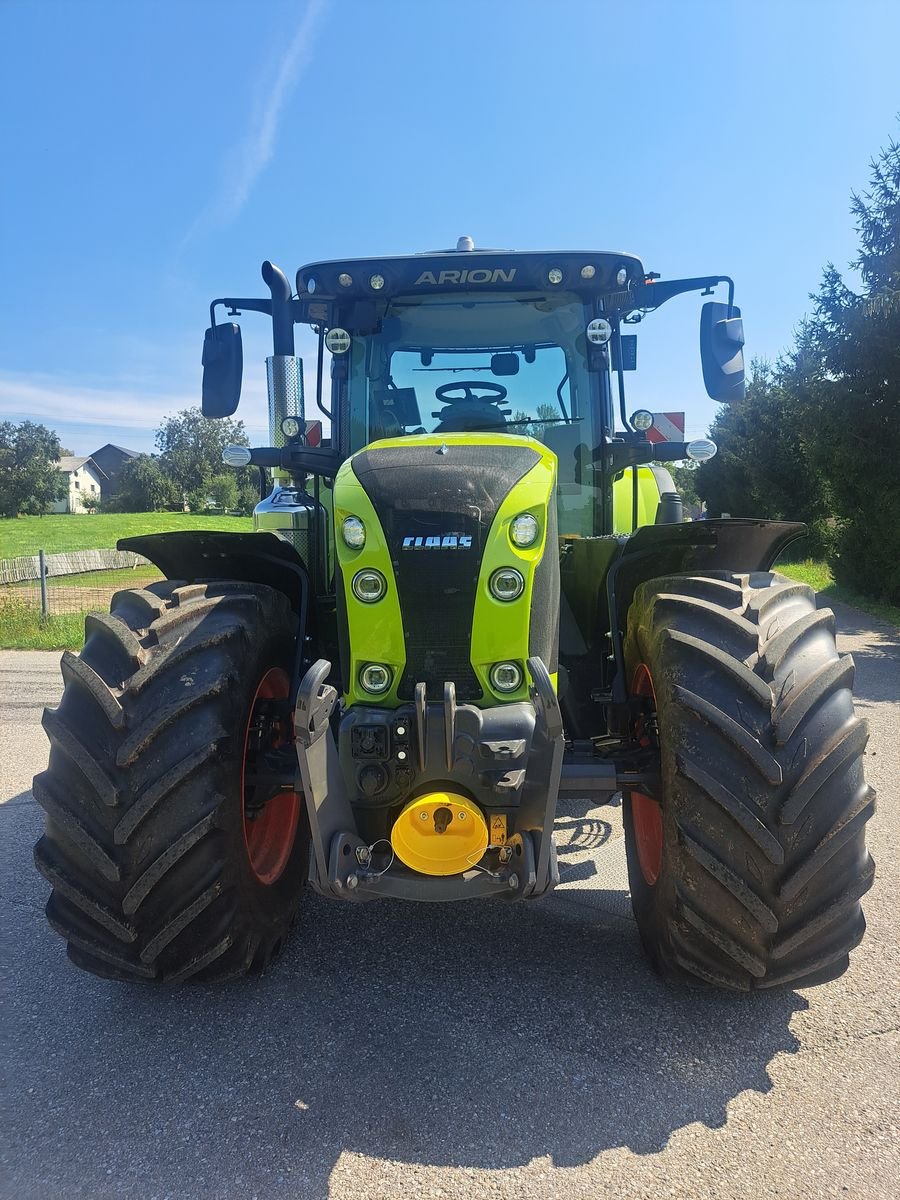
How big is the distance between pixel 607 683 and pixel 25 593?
14.8 m

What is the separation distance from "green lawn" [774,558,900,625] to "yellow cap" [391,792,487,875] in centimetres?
1118

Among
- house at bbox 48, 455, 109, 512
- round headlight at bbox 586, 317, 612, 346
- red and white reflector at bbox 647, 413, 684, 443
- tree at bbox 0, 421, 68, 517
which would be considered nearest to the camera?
round headlight at bbox 586, 317, 612, 346

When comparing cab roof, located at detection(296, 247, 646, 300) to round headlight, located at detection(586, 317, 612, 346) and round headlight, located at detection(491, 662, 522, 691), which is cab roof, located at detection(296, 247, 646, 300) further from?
round headlight, located at detection(491, 662, 522, 691)

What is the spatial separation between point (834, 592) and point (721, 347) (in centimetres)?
1468

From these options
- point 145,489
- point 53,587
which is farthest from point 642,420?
point 145,489

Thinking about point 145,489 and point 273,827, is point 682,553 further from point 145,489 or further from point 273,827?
point 145,489

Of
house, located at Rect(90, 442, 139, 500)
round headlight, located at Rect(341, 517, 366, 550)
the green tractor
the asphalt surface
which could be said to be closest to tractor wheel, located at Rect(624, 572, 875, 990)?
the green tractor

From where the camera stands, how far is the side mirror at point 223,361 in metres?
3.66

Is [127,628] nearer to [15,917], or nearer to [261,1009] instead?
[261,1009]

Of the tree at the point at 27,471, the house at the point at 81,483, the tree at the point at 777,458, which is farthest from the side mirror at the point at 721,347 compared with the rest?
the house at the point at 81,483

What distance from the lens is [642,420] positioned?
3.80 m

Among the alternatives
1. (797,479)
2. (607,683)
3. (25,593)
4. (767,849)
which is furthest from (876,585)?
(25,593)

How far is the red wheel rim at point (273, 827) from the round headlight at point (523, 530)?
3.27ft

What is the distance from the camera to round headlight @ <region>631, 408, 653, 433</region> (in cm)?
379
